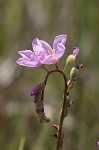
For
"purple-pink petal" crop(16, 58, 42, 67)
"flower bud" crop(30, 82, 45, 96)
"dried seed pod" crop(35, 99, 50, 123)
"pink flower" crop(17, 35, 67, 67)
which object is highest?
"pink flower" crop(17, 35, 67, 67)

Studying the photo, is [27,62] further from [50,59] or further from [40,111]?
[40,111]

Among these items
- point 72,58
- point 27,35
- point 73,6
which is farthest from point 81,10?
point 72,58

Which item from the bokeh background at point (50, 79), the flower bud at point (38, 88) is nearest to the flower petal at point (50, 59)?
the flower bud at point (38, 88)

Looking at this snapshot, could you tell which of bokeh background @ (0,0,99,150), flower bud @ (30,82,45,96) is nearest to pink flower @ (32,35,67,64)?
flower bud @ (30,82,45,96)

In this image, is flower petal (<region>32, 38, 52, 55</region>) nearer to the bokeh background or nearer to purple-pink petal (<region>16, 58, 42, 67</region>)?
purple-pink petal (<region>16, 58, 42, 67</region>)

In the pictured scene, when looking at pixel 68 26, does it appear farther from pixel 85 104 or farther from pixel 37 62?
pixel 37 62

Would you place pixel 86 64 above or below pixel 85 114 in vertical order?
above

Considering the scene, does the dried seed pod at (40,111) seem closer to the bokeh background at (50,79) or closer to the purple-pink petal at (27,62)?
the purple-pink petal at (27,62)
